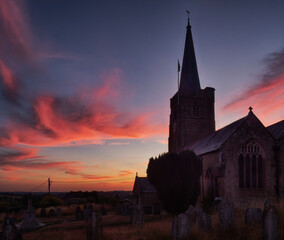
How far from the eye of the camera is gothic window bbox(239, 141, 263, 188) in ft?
73.0

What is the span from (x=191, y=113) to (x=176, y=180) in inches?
704

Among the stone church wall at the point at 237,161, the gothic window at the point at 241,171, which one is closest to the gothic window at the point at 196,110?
the stone church wall at the point at 237,161

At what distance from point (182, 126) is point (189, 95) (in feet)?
15.1

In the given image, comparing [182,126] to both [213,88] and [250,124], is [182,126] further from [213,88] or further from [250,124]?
[250,124]

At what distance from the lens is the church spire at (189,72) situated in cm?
3919

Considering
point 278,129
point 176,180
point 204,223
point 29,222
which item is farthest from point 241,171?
point 29,222

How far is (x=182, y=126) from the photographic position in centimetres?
3741

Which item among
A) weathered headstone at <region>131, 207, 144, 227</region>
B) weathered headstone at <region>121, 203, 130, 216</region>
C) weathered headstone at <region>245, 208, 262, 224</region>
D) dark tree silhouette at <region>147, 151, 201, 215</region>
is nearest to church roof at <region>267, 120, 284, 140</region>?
dark tree silhouette at <region>147, 151, 201, 215</region>

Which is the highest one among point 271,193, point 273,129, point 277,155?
point 273,129

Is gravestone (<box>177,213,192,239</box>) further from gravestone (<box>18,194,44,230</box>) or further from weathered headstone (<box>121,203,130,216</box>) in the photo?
weathered headstone (<box>121,203,130,216</box>)

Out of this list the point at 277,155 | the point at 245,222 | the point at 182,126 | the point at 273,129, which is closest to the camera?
the point at 245,222

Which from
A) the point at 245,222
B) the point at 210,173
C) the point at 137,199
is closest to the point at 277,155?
the point at 210,173

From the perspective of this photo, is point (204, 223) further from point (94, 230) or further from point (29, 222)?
point (29, 222)

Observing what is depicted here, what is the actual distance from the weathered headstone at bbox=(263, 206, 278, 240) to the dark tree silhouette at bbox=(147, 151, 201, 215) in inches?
497
